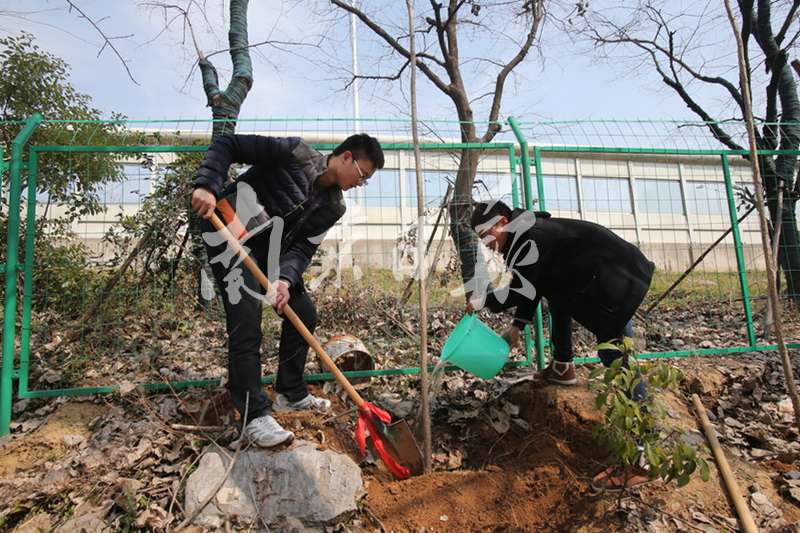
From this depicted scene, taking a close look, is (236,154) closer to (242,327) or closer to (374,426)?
(242,327)

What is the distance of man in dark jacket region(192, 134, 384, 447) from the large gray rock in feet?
0.40

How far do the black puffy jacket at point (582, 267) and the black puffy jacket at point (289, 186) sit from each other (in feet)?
3.67

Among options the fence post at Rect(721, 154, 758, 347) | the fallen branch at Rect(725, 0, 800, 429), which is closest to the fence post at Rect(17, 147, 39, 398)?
the fallen branch at Rect(725, 0, 800, 429)

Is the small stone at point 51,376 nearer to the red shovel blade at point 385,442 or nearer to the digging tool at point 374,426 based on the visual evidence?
the digging tool at point 374,426

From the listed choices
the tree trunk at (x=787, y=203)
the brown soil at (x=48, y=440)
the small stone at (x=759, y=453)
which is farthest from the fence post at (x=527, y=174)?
the brown soil at (x=48, y=440)

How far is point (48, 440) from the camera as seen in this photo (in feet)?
9.68

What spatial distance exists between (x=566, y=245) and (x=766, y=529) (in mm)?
1629

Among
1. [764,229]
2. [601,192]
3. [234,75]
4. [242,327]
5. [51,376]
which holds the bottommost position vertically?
[51,376]

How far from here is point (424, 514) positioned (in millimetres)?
2498

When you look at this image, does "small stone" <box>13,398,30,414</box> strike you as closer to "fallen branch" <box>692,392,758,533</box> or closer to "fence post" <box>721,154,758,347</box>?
"fallen branch" <box>692,392,758,533</box>

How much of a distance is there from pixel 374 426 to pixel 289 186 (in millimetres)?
1406

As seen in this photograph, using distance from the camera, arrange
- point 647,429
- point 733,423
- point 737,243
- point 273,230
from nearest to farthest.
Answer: point 647,429 < point 273,230 < point 733,423 < point 737,243

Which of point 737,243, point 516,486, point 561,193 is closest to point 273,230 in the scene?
Result: point 516,486

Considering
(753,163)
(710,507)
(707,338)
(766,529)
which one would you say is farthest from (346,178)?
(707,338)
